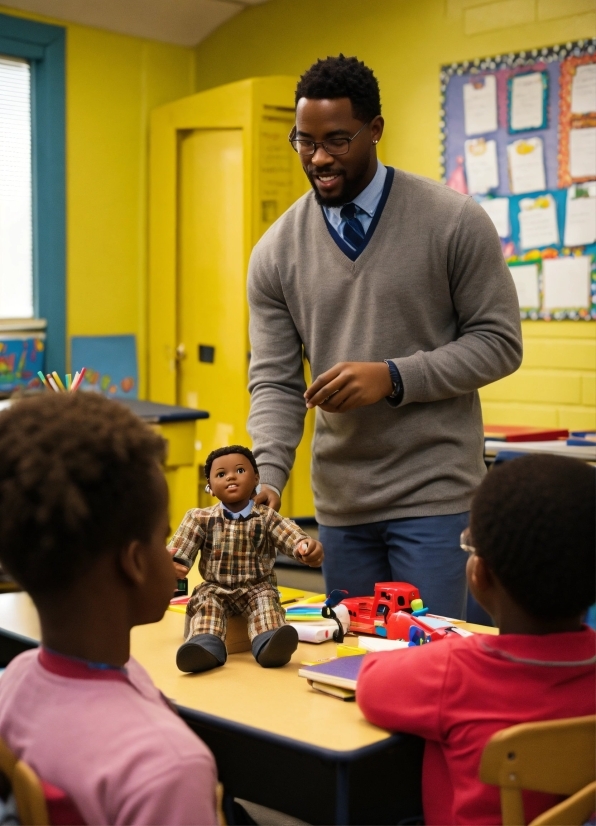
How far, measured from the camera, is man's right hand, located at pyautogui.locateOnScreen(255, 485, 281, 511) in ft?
5.56

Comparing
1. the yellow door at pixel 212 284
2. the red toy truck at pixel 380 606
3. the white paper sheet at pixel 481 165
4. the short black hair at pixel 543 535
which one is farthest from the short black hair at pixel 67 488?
the yellow door at pixel 212 284

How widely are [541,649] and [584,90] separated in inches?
119

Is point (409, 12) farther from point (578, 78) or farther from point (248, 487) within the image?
point (248, 487)

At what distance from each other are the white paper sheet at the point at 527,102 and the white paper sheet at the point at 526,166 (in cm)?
7

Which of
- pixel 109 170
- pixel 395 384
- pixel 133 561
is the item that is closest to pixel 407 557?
pixel 395 384

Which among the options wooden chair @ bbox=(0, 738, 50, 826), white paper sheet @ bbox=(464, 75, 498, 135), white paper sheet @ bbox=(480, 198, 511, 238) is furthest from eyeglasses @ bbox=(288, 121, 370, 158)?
white paper sheet @ bbox=(464, 75, 498, 135)

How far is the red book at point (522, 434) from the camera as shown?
3.49 m

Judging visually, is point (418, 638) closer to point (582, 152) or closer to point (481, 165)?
point (582, 152)

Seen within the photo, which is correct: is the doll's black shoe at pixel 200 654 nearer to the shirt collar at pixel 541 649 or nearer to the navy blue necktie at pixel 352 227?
the shirt collar at pixel 541 649

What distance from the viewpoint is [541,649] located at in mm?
1285

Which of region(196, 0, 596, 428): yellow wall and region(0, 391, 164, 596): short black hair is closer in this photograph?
region(0, 391, 164, 596): short black hair

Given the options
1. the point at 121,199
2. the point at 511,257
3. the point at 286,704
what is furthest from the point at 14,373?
the point at 286,704

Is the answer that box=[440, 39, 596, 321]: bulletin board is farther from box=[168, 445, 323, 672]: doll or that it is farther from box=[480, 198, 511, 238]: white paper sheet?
box=[168, 445, 323, 672]: doll

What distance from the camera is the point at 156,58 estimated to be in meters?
5.11
